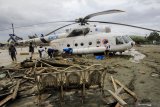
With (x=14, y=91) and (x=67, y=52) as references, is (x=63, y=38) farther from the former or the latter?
(x=14, y=91)

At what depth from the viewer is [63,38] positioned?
23.3m

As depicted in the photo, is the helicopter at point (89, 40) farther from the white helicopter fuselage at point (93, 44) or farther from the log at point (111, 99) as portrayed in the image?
the log at point (111, 99)

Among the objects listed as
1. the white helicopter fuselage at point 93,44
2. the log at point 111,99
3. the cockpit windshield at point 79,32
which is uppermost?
the cockpit windshield at point 79,32

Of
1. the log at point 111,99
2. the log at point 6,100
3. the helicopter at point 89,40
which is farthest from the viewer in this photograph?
the helicopter at point 89,40

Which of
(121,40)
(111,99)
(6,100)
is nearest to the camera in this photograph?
(111,99)

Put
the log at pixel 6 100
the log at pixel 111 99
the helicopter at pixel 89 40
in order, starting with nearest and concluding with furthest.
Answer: the log at pixel 111 99 → the log at pixel 6 100 → the helicopter at pixel 89 40

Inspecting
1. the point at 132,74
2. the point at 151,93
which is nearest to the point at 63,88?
the point at 151,93

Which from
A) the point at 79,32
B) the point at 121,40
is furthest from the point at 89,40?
the point at 121,40

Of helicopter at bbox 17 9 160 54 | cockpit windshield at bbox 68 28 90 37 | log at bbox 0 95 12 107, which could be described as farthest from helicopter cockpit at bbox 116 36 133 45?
log at bbox 0 95 12 107

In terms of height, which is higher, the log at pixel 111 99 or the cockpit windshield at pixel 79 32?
the cockpit windshield at pixel 79 32

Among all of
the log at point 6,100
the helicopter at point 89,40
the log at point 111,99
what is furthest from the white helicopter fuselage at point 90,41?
the log at point 6,100

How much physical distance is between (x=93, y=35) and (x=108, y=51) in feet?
7.29

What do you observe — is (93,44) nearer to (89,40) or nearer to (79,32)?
(89,40)

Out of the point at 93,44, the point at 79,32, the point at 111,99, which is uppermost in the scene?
the point at 79,32
